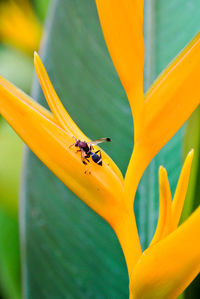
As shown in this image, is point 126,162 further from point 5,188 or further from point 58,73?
point 5,188

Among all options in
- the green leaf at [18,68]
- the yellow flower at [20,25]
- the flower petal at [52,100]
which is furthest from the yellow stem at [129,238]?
the yellow flower at [20,25]

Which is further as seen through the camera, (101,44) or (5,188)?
(5,188)

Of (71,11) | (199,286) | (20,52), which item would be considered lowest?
(199,286)

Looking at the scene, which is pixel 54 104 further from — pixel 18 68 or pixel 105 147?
pixel 18 68

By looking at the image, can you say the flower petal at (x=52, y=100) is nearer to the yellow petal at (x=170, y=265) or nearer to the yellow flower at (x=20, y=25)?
the yellow petal at (x=170, y=265)

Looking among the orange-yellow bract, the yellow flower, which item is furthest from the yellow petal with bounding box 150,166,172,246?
the yellow flower

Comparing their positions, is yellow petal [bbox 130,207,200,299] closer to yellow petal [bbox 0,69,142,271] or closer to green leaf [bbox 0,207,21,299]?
yellow petal [bbox 0,69,142,271]

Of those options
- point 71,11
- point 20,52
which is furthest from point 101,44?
point 20,52

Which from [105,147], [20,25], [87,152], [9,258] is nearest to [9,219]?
[9,258]
